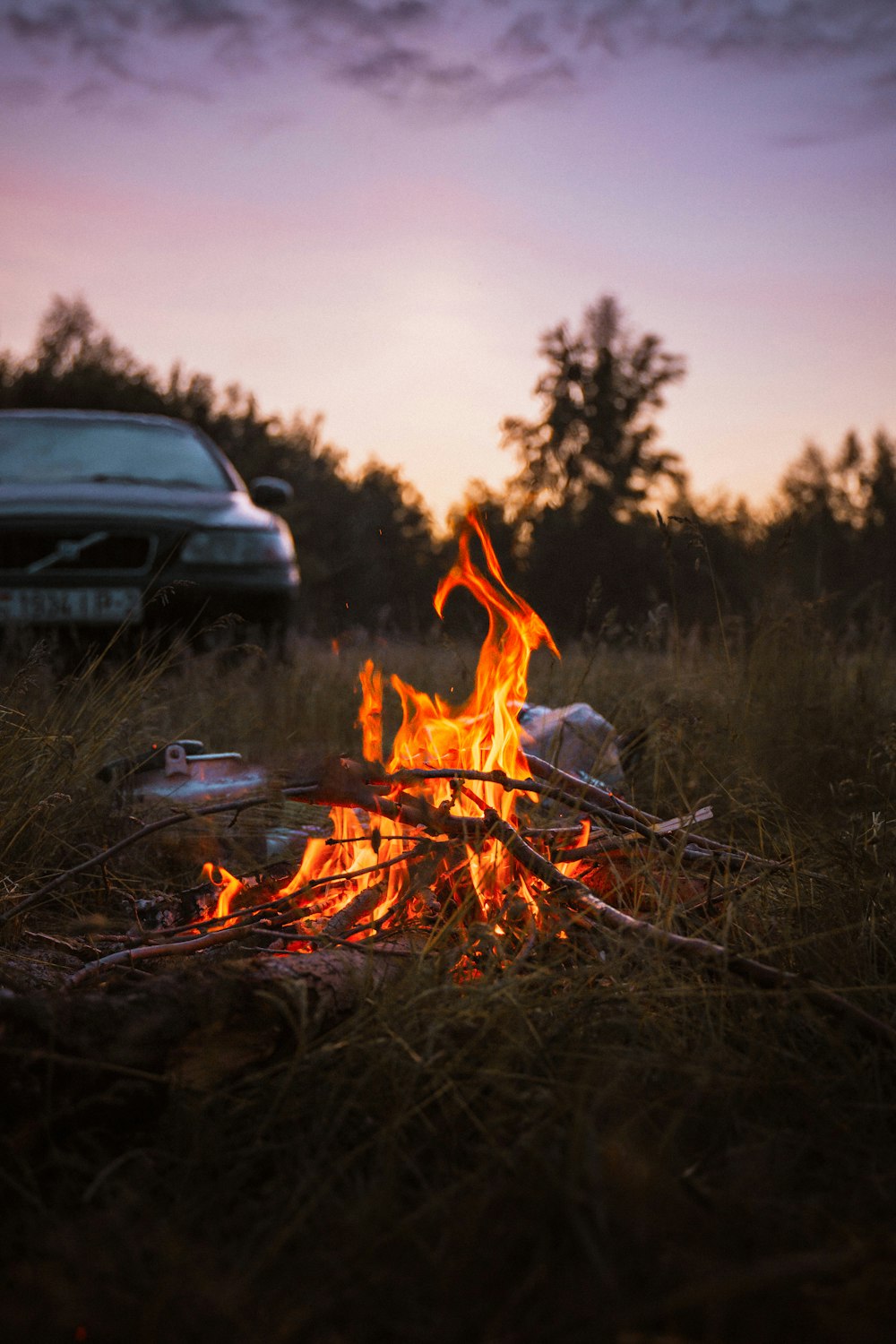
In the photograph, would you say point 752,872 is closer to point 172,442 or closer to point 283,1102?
point 283,1102

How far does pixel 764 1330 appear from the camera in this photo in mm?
962

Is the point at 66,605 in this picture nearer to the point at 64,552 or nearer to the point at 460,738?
the point at 64,552

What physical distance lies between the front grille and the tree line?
5.52 feet

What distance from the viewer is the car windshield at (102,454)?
19.9 ft

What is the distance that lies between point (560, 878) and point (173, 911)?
1036 millimetres

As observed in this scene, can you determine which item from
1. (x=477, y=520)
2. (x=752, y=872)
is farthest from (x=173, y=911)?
(x=752, y=872)

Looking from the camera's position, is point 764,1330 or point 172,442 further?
point 172,442

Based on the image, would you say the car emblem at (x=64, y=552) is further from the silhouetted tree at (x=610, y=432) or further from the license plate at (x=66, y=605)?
the silhouetted tree at (x=610, y=432)

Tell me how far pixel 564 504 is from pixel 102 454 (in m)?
29.6

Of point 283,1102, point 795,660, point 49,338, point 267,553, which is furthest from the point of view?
point 49,338

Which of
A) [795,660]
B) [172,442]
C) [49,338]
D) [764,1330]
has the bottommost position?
[764,1330]

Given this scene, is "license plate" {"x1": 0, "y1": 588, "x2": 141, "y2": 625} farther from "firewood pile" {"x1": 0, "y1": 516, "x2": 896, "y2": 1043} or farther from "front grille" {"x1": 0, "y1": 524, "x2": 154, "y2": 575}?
"firewood pile" {"x1": 0, "y1": 516, "x2": 896, "y2": 1043}

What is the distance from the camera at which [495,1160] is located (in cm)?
127

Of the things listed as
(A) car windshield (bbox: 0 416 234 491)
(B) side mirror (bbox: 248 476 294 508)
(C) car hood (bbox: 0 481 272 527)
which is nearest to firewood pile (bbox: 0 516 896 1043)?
(C) car hood (bbox: 0 481 272 527)
